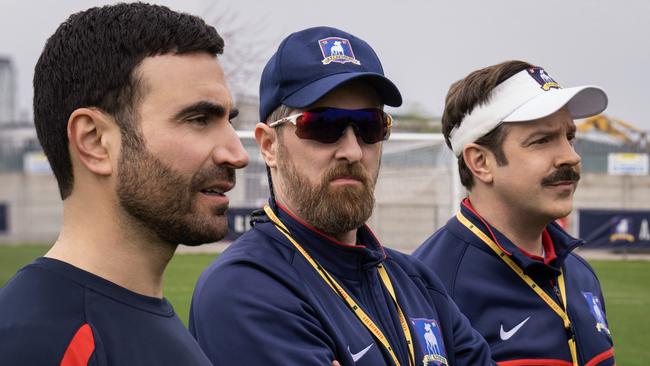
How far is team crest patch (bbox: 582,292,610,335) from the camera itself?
3.28 metres

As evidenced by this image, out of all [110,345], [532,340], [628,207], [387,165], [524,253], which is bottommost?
[628,207]

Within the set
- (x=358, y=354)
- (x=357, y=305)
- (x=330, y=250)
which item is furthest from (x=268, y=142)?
(x=358, y=354)

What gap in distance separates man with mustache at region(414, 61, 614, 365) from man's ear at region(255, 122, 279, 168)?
2.91 feet

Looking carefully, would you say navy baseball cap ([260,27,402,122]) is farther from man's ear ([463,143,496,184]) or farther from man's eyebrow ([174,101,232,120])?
man's ear ([463,143,496,184])

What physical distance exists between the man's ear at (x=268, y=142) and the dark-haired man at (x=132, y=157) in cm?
71

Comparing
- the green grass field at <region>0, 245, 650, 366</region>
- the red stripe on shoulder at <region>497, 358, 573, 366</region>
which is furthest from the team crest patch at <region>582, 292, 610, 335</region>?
the green grass field at <region>0, 245, 650, 366</region>

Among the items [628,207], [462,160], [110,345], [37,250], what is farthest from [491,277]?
[628,207]

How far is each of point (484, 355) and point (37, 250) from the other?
1494 centimetres

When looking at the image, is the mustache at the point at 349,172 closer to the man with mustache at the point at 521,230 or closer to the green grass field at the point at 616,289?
the man with mustache at the point at 521,230

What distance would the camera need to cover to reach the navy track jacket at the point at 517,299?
3.10 m

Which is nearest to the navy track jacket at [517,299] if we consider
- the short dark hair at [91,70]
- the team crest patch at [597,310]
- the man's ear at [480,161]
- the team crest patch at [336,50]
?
the team crest patch at [597,310]

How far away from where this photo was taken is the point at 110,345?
1709mm

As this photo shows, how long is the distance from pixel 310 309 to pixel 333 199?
36 centimetres

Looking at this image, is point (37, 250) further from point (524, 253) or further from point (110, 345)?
point (110, 345)
